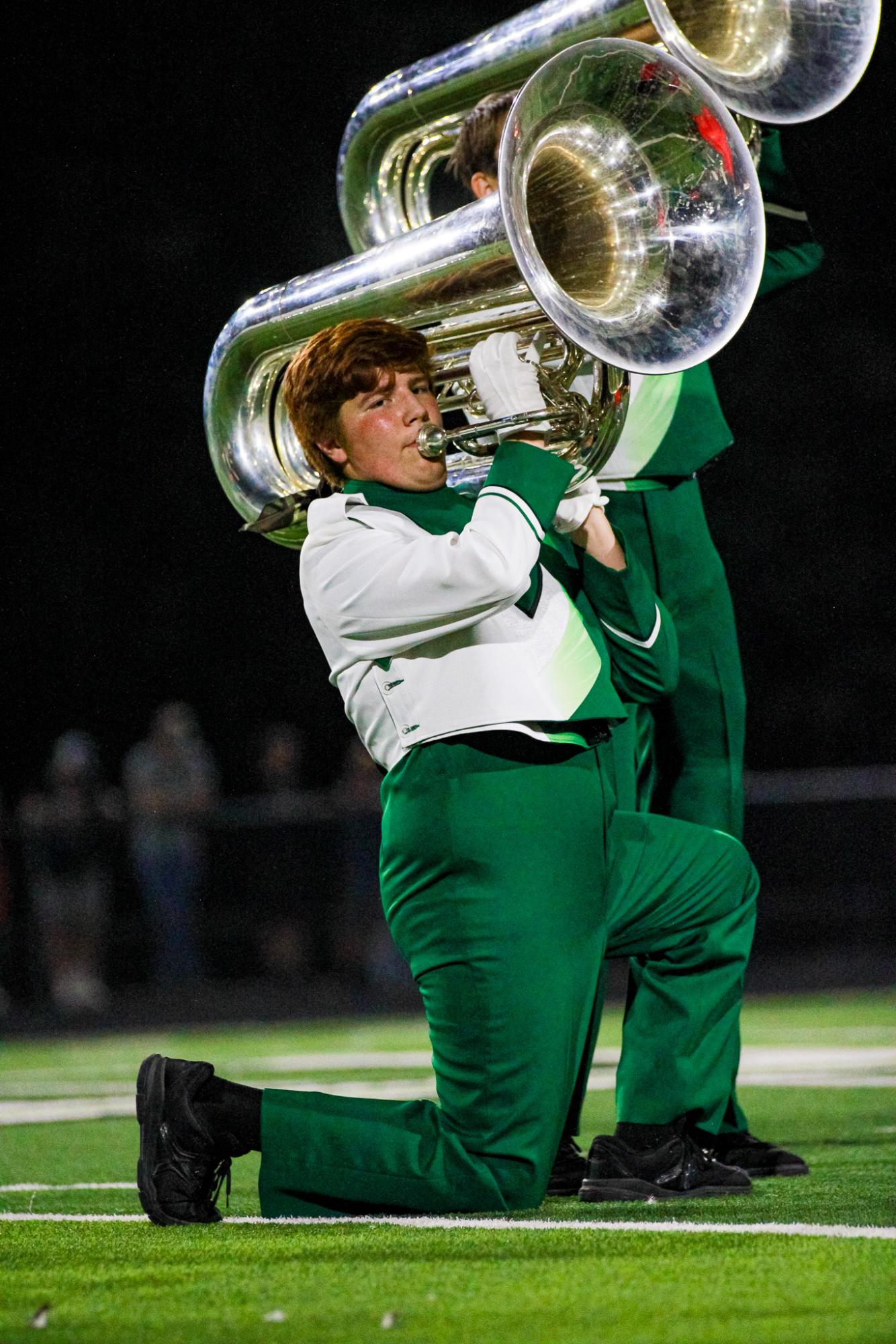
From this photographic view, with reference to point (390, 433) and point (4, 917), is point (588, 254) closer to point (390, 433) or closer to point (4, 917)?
point (390, 433)

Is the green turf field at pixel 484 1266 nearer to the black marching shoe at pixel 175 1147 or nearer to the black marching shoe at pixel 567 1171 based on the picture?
the black marching shoe at pixel 175 1147

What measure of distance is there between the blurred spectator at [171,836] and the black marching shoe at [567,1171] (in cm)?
566

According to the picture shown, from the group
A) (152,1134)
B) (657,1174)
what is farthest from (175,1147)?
(657,1174)

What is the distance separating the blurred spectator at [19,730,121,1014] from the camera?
886cm

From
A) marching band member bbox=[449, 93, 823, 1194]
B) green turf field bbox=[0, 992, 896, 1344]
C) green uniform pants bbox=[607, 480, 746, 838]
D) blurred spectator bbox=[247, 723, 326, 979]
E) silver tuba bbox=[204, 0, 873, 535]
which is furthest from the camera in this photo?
blurred spectator bbox=[247, 723, 326, 979]

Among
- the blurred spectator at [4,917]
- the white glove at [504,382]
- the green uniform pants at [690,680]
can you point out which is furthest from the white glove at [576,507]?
the blurred spectator at [4,917]

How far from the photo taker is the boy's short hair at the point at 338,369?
308 centimetres

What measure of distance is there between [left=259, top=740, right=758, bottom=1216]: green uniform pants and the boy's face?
18.8 inches

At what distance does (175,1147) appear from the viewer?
9.57 ft

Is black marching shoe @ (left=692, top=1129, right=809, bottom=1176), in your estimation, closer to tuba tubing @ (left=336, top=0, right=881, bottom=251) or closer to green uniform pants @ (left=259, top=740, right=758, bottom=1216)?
green uniform pants @ (left=259, top=740, right=758, bottom=1216)

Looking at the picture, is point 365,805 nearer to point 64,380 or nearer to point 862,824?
point 862,824

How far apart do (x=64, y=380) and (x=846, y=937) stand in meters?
5.95

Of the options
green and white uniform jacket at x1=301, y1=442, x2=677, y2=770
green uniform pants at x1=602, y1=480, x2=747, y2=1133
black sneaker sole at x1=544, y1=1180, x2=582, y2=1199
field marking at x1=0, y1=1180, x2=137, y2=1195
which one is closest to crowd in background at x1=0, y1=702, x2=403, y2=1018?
field marking at x1=0, y1=1180, x2=137, y2=1195

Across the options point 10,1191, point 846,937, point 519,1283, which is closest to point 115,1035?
point 846,937
